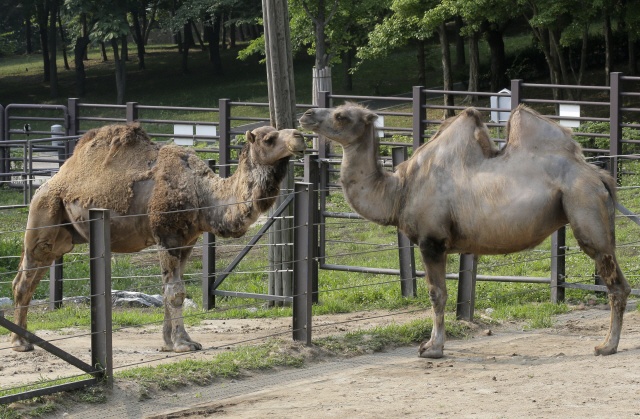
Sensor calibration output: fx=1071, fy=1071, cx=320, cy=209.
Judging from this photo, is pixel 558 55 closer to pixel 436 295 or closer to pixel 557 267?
pixel 557 267

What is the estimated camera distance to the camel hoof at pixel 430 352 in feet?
30.6

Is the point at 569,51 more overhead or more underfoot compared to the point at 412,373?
more overhead

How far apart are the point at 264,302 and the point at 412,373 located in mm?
4088

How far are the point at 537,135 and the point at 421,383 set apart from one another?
2.42 m

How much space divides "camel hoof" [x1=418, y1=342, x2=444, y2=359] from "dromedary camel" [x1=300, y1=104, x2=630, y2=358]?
12mm

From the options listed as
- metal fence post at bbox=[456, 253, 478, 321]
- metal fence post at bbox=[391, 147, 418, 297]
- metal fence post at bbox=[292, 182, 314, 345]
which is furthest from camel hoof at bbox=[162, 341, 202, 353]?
metal fence post at bbox=[391, 147, 418, 297]

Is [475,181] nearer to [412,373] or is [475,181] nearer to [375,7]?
[412,373]

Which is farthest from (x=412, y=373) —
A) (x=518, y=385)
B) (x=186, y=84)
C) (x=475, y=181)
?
(x=186, y=84)

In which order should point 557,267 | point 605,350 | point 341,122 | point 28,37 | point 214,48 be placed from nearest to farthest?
point 605,350 < point 341,122 < point 557,267 < point 214,48 < point 28,37

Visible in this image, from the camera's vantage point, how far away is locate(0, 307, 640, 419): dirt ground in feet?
24.8

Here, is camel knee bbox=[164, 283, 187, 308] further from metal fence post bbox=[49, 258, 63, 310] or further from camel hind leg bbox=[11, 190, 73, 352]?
metal fence post bbox=[49, 258, 63, 310]

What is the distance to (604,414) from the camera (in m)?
7.23

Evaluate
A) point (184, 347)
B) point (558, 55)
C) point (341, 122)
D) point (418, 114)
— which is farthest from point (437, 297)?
point (558, 55)

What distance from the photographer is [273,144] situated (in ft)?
30.9
